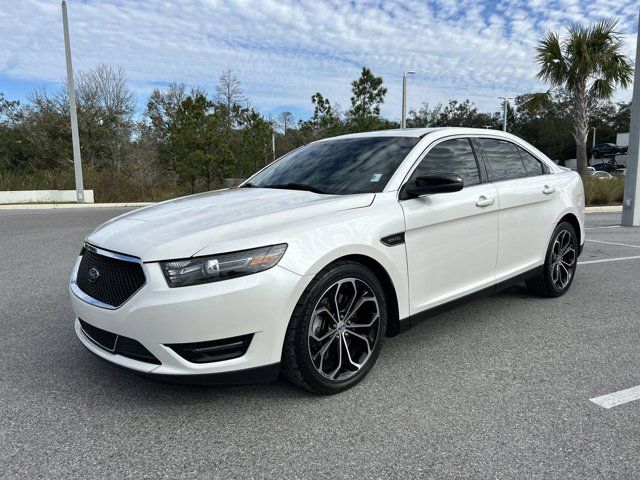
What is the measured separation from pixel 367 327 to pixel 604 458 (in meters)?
1.40

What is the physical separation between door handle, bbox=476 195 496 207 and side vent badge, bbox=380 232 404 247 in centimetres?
94

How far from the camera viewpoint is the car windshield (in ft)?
11.5

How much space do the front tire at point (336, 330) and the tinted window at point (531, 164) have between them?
2.41 meters

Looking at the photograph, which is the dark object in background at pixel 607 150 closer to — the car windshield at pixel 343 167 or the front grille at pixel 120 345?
the car windshield at pixel 343 167

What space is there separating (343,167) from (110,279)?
1.86 m

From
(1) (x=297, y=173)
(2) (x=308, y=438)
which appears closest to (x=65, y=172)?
(1) (x=297, y=173)

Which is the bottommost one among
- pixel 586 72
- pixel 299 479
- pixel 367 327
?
pixel 299 479

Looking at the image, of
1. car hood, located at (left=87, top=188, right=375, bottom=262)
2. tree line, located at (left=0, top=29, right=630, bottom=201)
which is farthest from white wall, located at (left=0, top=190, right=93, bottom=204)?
car hood, located at (left=87, top=188, right=375, bottom=262)

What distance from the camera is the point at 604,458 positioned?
2355 millimetres

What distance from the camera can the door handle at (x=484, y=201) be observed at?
12.5ft

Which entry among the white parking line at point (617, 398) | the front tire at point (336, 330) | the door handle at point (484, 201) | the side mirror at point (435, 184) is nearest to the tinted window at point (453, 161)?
the door handle at point (484, 201)

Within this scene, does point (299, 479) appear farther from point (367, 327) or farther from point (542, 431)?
point (542, 431)

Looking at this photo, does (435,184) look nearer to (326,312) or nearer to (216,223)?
(326,312)

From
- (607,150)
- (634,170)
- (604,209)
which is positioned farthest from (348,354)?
(607,150)
